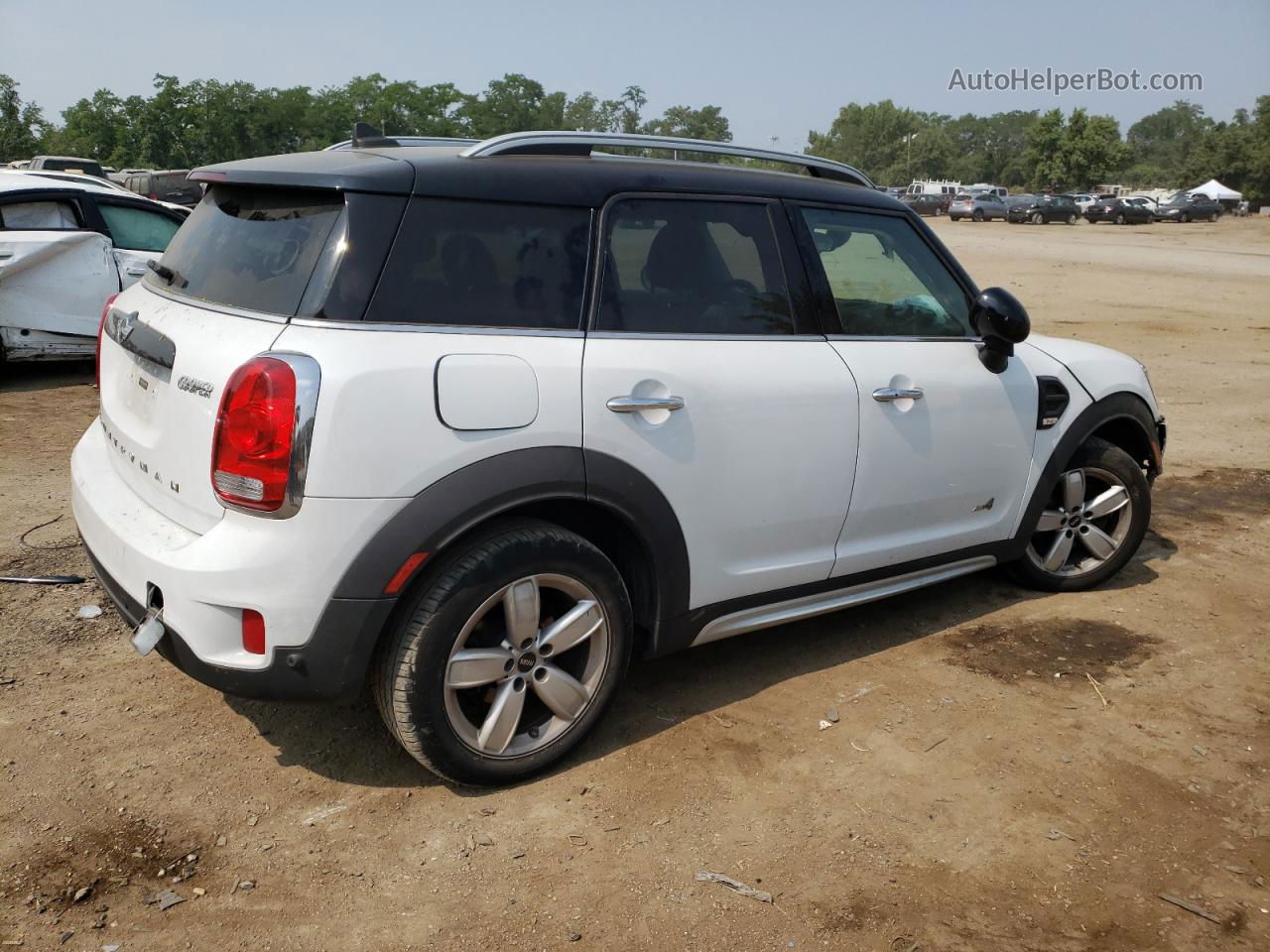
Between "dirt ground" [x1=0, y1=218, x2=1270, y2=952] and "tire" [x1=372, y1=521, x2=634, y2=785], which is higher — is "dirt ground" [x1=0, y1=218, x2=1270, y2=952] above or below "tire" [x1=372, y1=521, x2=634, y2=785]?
below

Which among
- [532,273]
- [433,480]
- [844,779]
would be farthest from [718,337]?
[844,779]

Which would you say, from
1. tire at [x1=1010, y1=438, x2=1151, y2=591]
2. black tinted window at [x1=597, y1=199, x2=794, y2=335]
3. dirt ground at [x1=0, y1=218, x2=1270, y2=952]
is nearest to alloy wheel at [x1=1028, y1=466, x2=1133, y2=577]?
tire at [x1=1010, y1=438, x2=1151, y2=591]

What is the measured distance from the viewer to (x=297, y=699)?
2795 millimetres

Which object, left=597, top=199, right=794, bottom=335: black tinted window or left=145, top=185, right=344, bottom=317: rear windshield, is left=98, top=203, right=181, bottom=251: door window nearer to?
left=145, top=185, right=344, bottom=317: rear windshield

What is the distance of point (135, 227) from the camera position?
8992 millimetres

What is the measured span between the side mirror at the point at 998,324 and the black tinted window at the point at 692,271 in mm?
866

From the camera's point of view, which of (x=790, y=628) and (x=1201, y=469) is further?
(x=1201, y=469)

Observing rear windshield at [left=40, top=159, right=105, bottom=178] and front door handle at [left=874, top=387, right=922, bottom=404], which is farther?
rear windshield at [left=40, top=159, right=105, bottom=178]

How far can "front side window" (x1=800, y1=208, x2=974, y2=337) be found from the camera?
3.75 meters

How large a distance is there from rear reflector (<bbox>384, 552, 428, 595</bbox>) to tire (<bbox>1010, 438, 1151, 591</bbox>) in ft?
9.21

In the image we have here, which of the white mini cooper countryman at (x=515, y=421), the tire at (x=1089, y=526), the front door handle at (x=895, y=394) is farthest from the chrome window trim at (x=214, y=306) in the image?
the tire at (x=1089, y=526)

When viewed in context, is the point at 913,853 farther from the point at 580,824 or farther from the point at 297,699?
the point at 297,699

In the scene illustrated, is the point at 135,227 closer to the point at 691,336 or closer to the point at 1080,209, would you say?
the point at 691,336

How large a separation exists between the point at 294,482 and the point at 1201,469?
20.5ft
